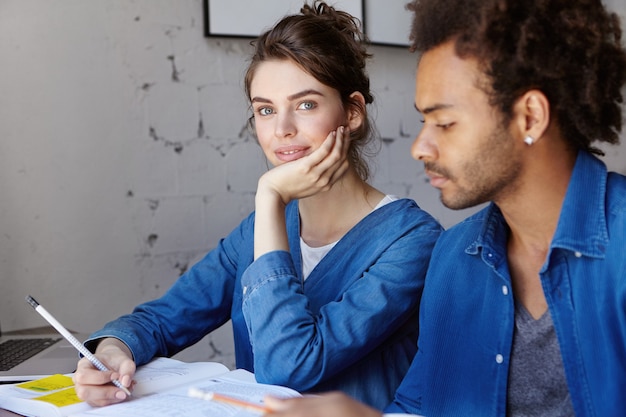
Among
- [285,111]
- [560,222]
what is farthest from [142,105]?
[560,222]

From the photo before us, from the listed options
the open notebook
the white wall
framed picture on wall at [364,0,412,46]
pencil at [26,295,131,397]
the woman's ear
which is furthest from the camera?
framed picture on wall at [364,0,412,46]

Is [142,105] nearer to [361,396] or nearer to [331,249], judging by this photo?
[331,249]

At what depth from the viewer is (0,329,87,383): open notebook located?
1214 millimetres

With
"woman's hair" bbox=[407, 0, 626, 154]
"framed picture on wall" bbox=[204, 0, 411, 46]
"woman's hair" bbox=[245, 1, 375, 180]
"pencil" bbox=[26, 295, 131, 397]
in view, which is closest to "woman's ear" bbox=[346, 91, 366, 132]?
"woman's hair" bbox=[245, 1, 375, 180]

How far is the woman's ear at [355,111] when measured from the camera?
1.46m

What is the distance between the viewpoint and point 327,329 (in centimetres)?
116

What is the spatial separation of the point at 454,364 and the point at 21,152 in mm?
1249

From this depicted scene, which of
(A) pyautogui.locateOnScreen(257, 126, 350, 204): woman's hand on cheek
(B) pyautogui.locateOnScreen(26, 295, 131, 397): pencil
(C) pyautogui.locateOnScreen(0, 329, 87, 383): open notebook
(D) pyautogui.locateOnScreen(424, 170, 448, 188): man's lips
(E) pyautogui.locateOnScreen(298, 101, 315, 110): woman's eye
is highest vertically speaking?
(E) pyautogui.locateOnScreen(298, 101, 315, 110): woman's eye

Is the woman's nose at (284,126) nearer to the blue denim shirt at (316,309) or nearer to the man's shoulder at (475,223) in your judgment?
the blue denim shirt at (316,309)

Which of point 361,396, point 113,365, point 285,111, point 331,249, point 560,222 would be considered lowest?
point 361,396

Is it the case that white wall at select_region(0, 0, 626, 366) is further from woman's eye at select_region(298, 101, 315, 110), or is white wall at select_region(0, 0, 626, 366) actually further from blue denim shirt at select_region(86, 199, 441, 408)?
woman's eye at select_region(298, 101, 315, 110)

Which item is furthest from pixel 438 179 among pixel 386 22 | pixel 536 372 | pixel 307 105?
pixel 386 22

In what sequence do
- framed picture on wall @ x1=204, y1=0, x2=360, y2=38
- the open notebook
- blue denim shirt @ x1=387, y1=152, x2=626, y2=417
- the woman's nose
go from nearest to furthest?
blue denim shirt @ x1=387, y1=152, x2=626, y2=417
the open notebook
the woman's nose
framed picture on wall @ x1=204, y1=0, x2=360, y2=38

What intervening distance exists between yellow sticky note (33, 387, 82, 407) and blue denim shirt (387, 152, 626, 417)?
1.66ft
